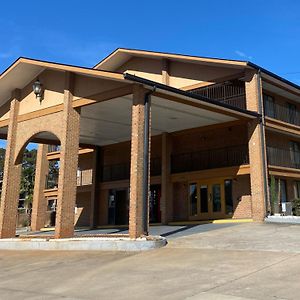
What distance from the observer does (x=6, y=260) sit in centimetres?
1391

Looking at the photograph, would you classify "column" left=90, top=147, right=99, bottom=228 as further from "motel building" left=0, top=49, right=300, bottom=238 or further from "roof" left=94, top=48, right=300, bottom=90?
"roof" left=94, top=48, right=300, bottom=90

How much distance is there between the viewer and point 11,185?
19516 mm

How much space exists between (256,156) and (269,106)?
4.84 meters

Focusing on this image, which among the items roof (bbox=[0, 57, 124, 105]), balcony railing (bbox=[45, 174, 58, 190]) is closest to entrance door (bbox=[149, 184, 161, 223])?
balcony railing (bbox=[45, 174, 58, 190])

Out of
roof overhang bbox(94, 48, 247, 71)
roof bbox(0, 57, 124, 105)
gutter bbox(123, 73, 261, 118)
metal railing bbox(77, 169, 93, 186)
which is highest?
roof overhang bbox(94, 48, 247, 71)

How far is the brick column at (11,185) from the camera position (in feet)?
62.5

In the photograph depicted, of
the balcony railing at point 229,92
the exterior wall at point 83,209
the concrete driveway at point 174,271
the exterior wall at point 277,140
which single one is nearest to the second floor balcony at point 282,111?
the exterior wall at point 277,140

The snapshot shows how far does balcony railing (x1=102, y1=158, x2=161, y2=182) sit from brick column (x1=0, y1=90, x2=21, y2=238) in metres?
8.49

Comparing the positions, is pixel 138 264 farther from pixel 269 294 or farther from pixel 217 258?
pixel 269 294

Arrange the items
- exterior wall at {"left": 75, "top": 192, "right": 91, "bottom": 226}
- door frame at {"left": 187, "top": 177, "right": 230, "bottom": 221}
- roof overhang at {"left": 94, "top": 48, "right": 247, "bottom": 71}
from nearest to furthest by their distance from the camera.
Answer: roof overhang at {"left": 94, "top": 48, "right": 247, "bottom": 71}
door frame at {"left": 187, "top": 177, "right": 230, "bottom": 221}
exterior wall at {"left": 75, "top": 192, "right": 91, "bottom": 226}

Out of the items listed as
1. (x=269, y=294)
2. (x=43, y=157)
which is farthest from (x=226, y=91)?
(x=269, y=294)

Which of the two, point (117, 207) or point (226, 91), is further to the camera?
point (117, 207)

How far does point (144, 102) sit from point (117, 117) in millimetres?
5096

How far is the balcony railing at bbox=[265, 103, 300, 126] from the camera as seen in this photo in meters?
23.6
